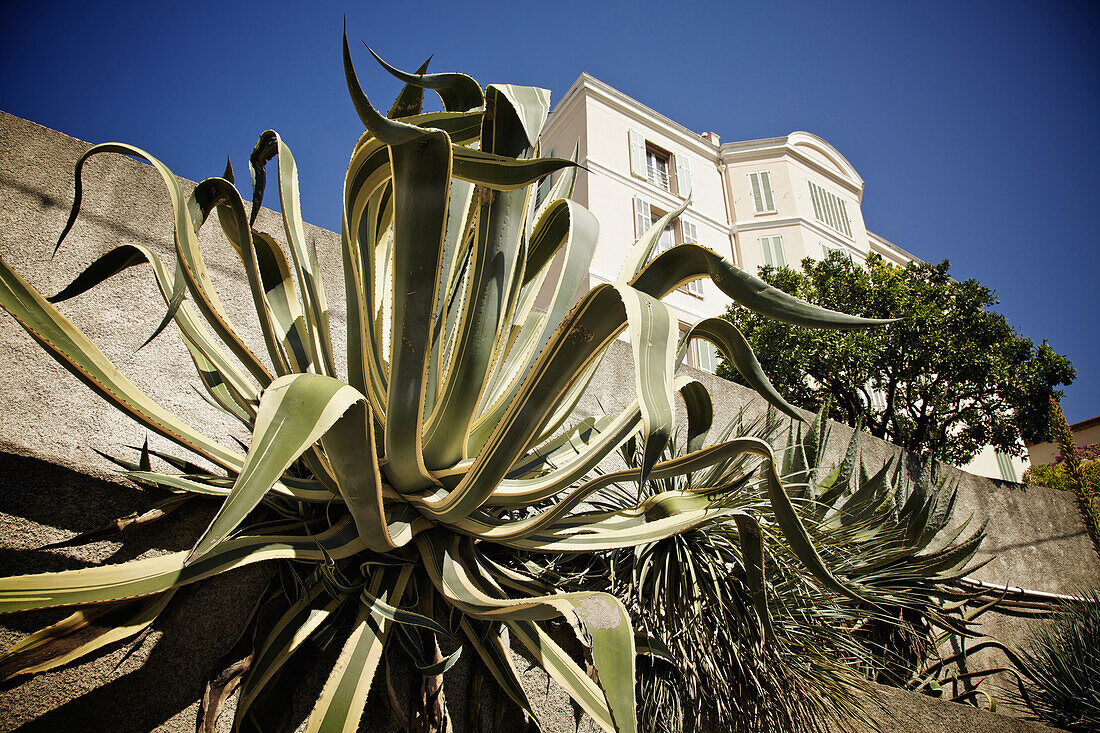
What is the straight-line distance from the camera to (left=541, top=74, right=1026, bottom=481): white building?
12000 millimetres

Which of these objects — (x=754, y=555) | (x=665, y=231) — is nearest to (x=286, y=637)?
(x=754, y=555)

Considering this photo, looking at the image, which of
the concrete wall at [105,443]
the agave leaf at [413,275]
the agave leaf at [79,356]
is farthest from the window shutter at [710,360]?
the agave leaf at [79,356]

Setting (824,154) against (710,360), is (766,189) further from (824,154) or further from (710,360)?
(710,360)

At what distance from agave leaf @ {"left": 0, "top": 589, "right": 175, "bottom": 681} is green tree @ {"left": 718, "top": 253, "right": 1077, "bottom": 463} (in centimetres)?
797

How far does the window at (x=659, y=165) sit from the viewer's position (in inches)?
507

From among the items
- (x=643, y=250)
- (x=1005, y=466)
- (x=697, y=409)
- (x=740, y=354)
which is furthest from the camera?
(x=1005, y=466)

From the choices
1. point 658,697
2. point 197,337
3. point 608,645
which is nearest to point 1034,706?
point 658,697

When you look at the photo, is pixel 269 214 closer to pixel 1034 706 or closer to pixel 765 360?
pixel 1034 706

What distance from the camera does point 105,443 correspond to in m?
1.42

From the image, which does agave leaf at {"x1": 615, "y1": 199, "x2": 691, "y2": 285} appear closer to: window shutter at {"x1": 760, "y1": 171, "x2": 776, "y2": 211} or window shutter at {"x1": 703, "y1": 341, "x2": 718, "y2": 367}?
window shutter at {"x1": 703, "y1": 341, "x2": 718, "y2": 367}

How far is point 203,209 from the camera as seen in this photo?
1.29 m

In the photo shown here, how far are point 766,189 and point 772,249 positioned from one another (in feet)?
5.46

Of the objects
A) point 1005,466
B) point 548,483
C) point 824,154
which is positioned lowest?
point 548,483

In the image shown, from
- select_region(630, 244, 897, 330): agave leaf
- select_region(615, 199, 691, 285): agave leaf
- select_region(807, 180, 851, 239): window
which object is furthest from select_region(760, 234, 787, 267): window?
select_region(630, 244, 897, 330): agave leaf
